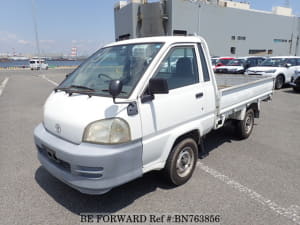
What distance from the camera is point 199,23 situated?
3762cm

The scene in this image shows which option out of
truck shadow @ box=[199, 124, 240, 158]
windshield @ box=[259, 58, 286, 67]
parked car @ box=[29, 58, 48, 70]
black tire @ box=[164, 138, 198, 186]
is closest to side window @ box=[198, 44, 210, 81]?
black tire @ box=[164, 138, 198, 186]

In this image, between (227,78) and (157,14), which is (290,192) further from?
(157,14)

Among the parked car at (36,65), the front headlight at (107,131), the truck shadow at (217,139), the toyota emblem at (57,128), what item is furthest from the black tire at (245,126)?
the parked car at (36,65)

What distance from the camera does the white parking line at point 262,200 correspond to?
2.51 metres

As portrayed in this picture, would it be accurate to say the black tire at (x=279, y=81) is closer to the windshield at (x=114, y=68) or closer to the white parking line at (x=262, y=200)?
the white parking line at (x=262, y=200)

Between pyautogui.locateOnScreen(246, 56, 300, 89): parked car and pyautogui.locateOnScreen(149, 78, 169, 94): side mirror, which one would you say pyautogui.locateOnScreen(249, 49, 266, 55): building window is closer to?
pyautogui.locateOnScreen(246, 56, 300, 89): parked car

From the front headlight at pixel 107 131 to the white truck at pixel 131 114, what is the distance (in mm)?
10

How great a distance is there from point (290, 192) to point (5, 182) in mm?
4104

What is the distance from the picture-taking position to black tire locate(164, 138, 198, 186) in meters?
2.86

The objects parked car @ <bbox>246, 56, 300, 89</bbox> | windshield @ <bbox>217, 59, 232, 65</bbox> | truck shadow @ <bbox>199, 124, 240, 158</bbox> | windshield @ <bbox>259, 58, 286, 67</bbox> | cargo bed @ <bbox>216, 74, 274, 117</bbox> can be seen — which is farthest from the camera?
windshield @ <bbox>217, 59, 232, 65</bbox>

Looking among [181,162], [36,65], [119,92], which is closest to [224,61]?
[181,162]

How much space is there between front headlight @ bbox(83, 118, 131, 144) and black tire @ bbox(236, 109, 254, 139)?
10.5 ft

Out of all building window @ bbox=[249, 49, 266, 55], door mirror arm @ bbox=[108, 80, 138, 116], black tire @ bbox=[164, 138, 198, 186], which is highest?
building window @ bbox=[249, 49, 266, 55]

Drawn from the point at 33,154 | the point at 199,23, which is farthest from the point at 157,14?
the point at 33,154
